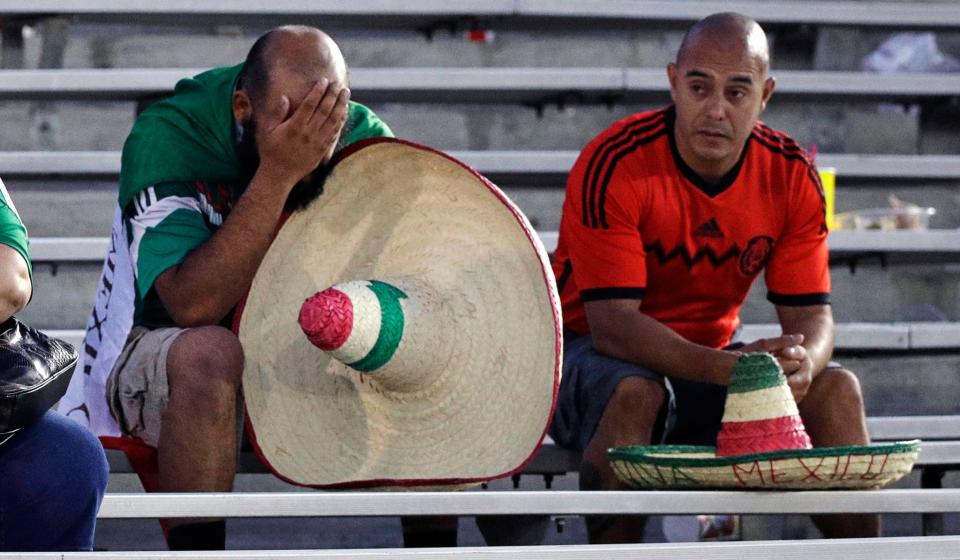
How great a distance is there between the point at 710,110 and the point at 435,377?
74 cm

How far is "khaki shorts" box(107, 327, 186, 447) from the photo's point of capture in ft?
7.33

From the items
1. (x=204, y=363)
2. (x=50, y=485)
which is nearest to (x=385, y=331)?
(x=204, y=363)

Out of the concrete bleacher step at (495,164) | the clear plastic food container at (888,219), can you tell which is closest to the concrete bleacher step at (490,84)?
the concrete bleacher step at (495,164)

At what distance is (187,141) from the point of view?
7.86 ft

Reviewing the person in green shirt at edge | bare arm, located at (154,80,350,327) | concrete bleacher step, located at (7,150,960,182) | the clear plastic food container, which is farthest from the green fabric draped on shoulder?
the clear plastic food container

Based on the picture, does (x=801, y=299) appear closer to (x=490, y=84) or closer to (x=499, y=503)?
(x=499, y=503)

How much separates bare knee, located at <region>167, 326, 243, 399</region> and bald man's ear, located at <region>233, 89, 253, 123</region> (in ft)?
1.17

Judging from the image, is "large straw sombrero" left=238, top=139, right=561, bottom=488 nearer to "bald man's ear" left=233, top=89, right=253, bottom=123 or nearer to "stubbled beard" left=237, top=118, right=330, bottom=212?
"stubbled beard" left=237, top=118, right=330, bottom=212

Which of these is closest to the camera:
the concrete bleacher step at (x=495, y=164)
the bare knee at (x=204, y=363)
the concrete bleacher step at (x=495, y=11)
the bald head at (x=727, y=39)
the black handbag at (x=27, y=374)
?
the black handbag at (x=27, y=374)

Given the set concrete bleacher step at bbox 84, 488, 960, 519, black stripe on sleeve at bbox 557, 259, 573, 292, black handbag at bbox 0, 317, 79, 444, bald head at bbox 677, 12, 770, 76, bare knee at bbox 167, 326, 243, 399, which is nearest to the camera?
black handbag at bbox 0, 317, 79, 444

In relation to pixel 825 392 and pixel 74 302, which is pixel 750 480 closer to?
pixel 825 392

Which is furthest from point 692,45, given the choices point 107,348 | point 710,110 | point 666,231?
point 107,348

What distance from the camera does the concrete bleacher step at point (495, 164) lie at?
12.0 feet

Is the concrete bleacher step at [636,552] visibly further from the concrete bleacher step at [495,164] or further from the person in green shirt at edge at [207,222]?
the concrete bleacher step at [495,164]
